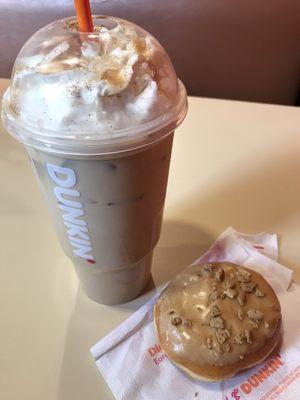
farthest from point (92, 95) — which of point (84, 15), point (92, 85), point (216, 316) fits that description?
point (216, 316)

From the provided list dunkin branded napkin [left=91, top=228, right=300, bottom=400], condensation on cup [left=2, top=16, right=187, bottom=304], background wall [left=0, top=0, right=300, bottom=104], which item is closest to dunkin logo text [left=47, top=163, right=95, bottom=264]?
condensation on cup [left=2, top=16, right=187, bottom=304]

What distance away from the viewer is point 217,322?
0.53 metres

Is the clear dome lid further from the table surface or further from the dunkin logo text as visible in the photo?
the table surface

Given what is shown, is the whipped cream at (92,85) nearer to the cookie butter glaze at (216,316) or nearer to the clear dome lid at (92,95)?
the clear dome lid at (92,95)

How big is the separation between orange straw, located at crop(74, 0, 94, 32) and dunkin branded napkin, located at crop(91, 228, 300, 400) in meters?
0.40

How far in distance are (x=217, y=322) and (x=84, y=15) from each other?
1.37ft

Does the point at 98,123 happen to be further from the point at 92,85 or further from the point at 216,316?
the point at 216,316

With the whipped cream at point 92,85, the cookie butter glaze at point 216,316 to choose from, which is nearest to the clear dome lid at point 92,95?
the whipped cream at point 92,85

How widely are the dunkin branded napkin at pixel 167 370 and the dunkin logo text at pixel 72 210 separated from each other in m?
0.12

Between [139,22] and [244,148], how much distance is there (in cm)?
72

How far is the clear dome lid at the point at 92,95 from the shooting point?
42 cm

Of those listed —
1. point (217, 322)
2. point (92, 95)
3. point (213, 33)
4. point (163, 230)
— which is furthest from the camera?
point (213, 33)

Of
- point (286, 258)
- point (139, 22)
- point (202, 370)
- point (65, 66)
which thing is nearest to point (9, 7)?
point (139, 22)

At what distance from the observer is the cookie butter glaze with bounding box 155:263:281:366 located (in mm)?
524
